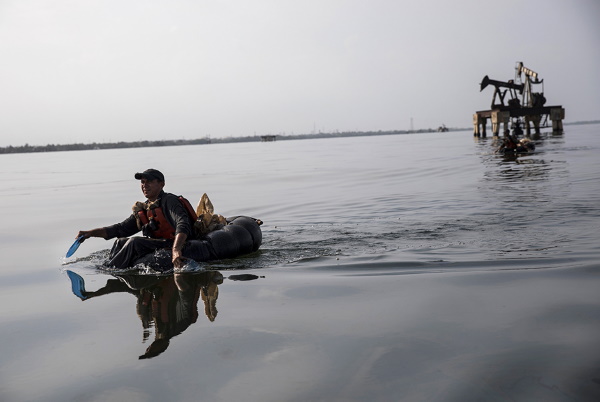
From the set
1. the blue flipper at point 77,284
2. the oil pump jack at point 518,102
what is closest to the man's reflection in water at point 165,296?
the blue flipper at point 77,284

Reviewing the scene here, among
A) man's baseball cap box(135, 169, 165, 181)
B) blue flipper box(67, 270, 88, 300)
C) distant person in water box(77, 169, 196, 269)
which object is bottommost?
blue flipper box(67, 270, 88, 300)

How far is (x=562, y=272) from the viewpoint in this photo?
770 centimetres

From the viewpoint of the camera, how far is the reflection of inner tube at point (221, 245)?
925cm

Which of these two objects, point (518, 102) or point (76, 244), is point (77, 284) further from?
point (518, 102)

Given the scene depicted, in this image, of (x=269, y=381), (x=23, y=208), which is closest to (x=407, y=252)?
(x=269, y=381)

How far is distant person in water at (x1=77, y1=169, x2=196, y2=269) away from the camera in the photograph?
9.12 meters

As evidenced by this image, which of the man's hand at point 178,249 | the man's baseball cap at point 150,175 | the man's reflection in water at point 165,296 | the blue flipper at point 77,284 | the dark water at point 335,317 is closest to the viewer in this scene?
the dark water at point 335,317

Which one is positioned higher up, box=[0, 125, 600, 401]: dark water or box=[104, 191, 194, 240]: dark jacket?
box=[104, 191, 194, 240]: dark jacket

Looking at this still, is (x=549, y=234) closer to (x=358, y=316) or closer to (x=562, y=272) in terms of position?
(x=562, y=272)

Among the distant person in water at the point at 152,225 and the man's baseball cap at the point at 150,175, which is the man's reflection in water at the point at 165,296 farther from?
the man's baseball cap at the point at 150,175

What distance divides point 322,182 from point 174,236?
16.9 m

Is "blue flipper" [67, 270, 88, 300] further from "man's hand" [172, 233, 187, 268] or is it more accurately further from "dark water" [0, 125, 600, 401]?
"man's hand" [172, 233, 187, 268]

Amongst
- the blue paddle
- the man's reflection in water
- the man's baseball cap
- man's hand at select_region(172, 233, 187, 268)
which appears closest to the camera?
the man's reflection in water

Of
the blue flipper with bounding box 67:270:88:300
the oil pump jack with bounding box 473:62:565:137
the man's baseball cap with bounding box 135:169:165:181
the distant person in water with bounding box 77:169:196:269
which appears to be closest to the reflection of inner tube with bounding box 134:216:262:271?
the distant person in water with bounding box 77:169:196:269
